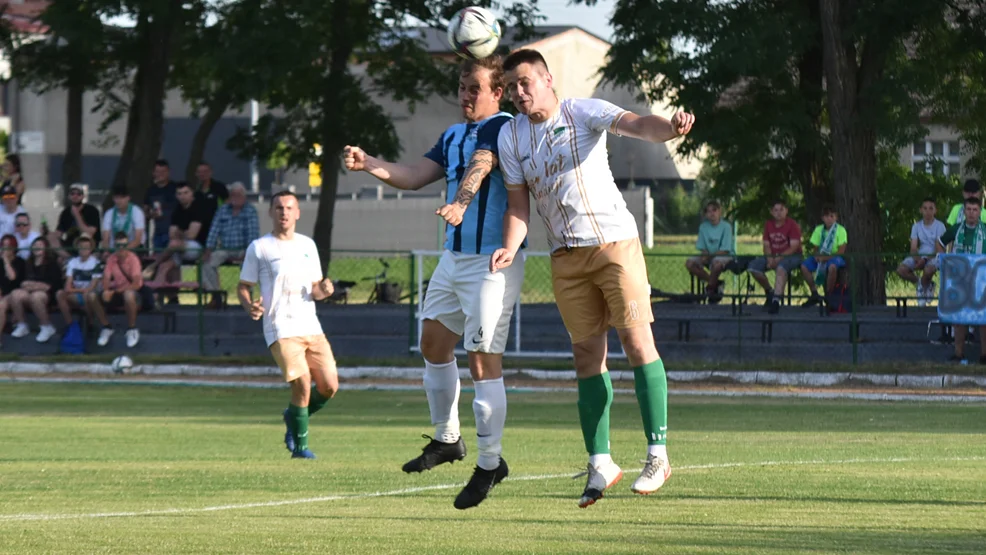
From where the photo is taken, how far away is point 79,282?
22.8 m

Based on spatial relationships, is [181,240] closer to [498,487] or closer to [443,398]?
[498,487]

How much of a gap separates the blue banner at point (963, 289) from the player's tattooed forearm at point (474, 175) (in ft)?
43.4

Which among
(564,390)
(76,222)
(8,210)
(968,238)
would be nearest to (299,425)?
(564,390)

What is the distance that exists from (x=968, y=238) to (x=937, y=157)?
27.1ft

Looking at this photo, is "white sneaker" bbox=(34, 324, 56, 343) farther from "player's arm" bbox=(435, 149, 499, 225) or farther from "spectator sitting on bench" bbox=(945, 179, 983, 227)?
"player's arm" bbox=(435, 149, 499, 225)

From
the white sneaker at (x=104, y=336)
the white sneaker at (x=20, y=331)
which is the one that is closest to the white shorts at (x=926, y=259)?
the white sneaker at (x=104, y=336)

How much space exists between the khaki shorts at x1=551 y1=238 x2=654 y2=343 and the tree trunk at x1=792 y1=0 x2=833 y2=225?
18.3m

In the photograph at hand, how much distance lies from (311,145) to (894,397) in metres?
14.1

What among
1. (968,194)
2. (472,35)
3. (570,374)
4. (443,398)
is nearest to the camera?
(472,35)

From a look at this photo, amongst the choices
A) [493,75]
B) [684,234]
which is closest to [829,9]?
[493,75]

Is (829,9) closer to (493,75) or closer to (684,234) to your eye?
(493,75)

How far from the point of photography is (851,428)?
49.2 feet

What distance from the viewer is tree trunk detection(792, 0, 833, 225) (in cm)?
2588

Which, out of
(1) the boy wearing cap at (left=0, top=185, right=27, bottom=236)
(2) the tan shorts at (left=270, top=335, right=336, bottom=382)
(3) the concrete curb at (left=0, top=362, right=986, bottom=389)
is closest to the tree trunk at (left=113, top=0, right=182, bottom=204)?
(1) the boy wearing cap at (left=0, top=185, right=27, bottom=236)
